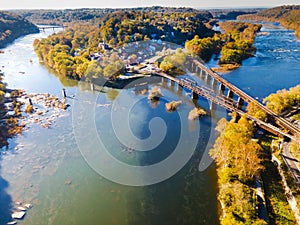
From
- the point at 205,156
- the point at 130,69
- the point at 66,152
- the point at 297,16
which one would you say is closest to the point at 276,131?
the point at 205,156

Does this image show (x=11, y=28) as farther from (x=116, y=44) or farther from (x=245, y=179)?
(x=245, y=179)

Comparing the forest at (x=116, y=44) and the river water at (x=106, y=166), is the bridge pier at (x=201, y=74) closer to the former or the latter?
the forest at (x=116, y=44)

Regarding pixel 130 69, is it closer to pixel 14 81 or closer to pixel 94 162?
pixel 14 81

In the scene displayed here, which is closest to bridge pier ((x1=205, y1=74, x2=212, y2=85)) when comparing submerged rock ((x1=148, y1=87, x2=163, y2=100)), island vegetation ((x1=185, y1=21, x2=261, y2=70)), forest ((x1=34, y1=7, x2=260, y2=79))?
island vegetation ((x1=185, y1=21, x2=261, y2=70))

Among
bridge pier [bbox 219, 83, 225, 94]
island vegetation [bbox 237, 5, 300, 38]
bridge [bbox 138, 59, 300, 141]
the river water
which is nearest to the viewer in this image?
the river water

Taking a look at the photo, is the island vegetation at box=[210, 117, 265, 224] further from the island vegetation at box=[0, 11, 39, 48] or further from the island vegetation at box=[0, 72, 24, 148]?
the island vegetation at box=[0, 11, 39, 48]
